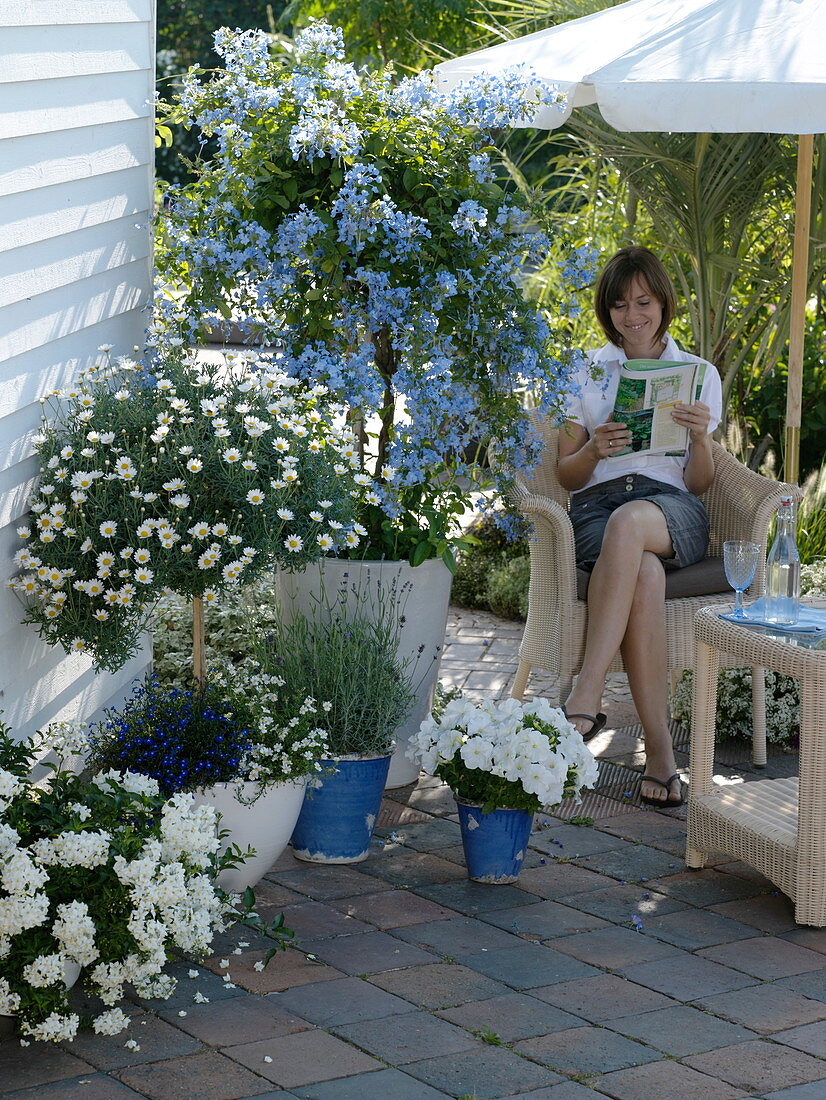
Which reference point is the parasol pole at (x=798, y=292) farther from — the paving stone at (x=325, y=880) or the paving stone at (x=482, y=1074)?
the paving stone at (x=482, y=1074)

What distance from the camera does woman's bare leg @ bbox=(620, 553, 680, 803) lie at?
12.8 feet

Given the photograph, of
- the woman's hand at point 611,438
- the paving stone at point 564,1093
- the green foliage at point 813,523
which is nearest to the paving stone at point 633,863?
the paving stone at point 564,1093

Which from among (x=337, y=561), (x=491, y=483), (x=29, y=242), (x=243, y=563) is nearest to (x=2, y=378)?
(x=29, y=242)

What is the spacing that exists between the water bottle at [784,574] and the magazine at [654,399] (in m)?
0.83

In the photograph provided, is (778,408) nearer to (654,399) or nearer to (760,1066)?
(654,399)

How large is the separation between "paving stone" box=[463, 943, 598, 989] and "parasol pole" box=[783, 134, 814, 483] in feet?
7.25

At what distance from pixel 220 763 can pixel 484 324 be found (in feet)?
4.50

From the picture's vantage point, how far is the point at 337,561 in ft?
12.3

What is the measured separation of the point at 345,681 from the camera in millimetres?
3363

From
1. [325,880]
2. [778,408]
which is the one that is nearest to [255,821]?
[325,880]

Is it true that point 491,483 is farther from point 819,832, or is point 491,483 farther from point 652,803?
point 819,832

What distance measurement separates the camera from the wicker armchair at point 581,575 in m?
4.03

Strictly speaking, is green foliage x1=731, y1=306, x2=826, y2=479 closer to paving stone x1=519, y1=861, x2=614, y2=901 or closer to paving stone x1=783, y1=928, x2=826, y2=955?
paving stone x1=519, y1=861, x2=614, y2=901

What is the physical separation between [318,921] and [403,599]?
100 centimetres
